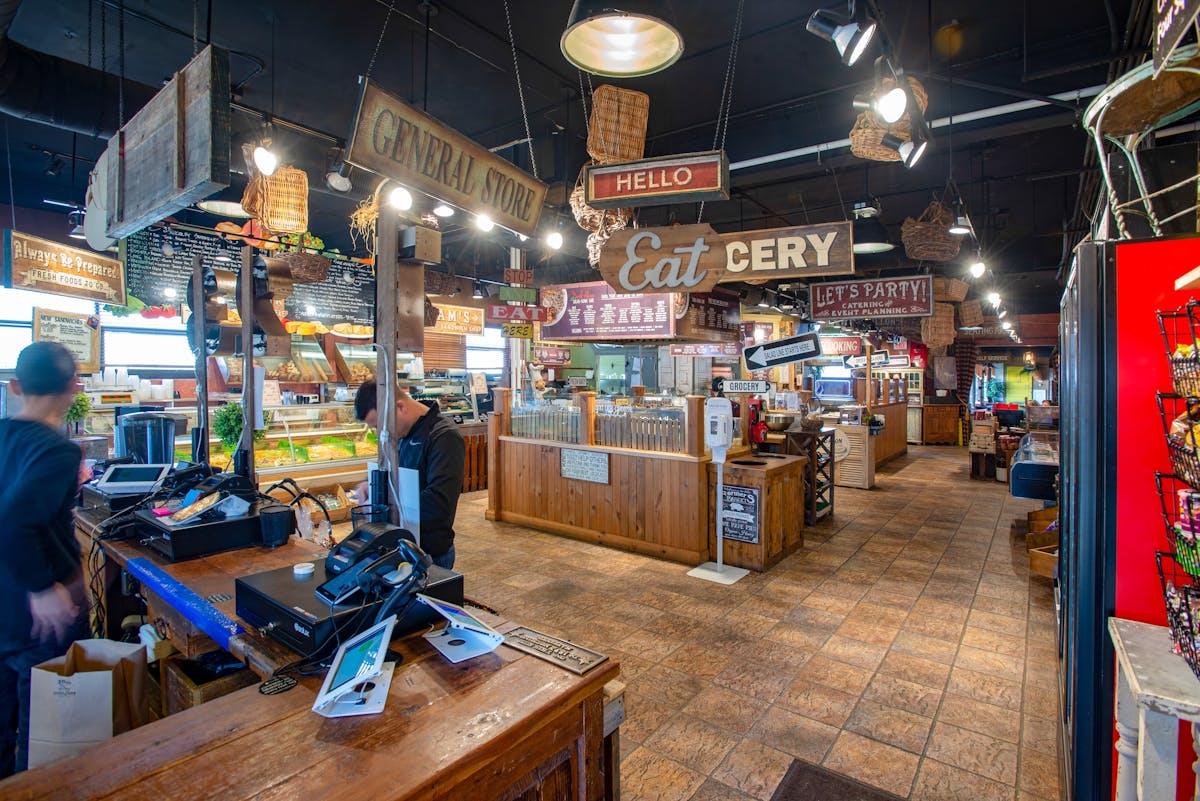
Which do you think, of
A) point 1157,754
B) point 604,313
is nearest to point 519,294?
point 604,313

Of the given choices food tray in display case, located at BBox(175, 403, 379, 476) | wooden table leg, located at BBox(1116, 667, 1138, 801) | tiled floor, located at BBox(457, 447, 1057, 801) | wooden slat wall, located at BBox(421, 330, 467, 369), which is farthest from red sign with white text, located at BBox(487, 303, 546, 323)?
wooden table leg, located at BBox(1116, 667, 1138, 801)

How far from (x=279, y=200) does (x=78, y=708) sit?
3707mm

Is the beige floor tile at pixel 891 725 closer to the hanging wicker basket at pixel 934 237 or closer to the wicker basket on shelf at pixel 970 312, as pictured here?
the hanging wicker basket at pixel 934 237

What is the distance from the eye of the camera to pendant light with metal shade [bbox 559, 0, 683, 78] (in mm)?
2418

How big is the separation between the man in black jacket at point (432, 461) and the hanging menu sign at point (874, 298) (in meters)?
6.52

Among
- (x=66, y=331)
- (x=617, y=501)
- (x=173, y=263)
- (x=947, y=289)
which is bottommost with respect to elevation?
(x=617, y=501)

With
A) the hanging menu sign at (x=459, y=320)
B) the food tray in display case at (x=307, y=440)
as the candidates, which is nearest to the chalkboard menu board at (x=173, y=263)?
the hanging menu sign at (x=459, y=320)

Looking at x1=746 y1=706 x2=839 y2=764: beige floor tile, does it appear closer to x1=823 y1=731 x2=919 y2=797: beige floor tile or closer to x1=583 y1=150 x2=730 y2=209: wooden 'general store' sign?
x1=823 y1=731 x2=919 y2=797: beige floor tile

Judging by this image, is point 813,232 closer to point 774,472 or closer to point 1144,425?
point 774,472

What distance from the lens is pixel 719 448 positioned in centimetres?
510

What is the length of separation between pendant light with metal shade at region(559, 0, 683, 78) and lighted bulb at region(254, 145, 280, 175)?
2980 mm

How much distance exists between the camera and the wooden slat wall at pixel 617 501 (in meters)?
5.47

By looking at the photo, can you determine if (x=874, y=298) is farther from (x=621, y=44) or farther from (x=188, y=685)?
(x=188, y=685)

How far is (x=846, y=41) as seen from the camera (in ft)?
10.00
